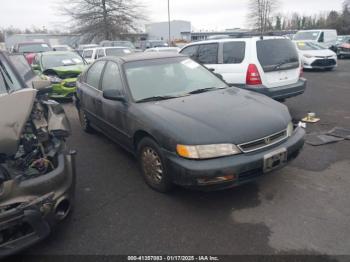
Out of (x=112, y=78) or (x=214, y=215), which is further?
(x=112, y=78)

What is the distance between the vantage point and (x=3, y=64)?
375 centimetres

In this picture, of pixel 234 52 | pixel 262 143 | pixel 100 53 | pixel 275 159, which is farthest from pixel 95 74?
pixel 100 53

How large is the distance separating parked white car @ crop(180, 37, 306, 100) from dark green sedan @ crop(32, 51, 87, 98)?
4.52 meters

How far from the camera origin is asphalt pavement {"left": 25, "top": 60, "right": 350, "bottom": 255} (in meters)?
2.65

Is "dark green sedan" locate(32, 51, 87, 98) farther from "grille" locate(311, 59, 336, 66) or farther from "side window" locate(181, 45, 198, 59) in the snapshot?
"grille" locate(311, 59, 336, 66)

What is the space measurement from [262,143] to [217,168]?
611 mm

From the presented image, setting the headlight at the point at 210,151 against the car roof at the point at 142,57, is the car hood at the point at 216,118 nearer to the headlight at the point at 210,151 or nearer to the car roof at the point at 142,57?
the headlight at the point at 210,151

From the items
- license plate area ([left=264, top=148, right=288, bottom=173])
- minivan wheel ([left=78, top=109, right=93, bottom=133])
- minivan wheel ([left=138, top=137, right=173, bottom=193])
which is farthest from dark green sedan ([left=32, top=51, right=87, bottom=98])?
license plate area ([left=264, top=148, right=288, bottom=173])

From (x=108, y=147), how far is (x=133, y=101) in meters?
1.69

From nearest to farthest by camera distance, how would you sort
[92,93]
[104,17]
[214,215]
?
[214,215] < [92,93] < [104,17]

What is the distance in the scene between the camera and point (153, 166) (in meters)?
3.47

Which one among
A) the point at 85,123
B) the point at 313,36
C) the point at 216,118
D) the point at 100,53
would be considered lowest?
the point at 85,123

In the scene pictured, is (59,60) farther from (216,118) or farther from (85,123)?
(216,118)

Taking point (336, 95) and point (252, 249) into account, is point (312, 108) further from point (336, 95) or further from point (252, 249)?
point (252, 249)
